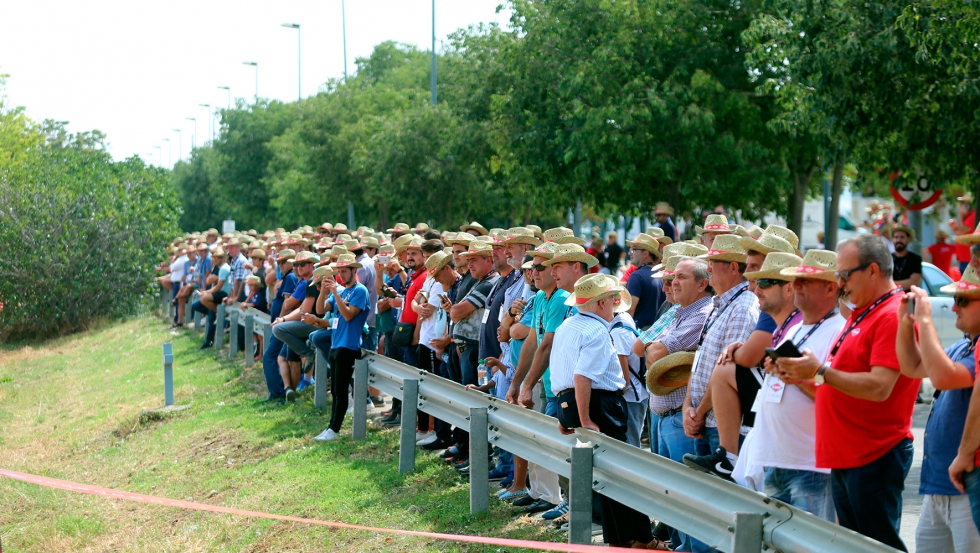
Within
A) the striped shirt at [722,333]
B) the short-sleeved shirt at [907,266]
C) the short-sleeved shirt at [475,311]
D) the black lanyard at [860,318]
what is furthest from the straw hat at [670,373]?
the short-sleeved shirt at [907,266]

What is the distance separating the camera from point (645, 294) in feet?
32.9

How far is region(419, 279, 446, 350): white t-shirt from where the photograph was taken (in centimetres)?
1123

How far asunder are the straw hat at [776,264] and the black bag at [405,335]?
6.82m

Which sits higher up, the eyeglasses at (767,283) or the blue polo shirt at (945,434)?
the eyeglasses at (767,283)

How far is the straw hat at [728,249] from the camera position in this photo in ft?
20.3

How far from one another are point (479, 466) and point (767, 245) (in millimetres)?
3297

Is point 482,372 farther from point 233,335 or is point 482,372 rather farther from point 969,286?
point 233,335

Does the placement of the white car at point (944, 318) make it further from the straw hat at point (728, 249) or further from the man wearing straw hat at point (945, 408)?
the man wearing straw hat at point (945, 408)

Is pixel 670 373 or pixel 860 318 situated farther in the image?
pixel 670 373

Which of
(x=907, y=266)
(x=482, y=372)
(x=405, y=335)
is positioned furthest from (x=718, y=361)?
(x=907, y=266)

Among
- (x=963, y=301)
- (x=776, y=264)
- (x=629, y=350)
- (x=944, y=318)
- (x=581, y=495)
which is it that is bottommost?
(x=581, y=495)

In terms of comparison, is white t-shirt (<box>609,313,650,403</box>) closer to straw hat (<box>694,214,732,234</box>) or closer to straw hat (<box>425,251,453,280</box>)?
straw hat (<box>694,214,732,234</box>)

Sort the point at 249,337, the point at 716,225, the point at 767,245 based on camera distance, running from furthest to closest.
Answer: the point at 249,337
the point at 716,225
the point at 767,245

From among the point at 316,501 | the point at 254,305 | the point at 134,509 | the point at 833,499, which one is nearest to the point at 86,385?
the point at 254,305
